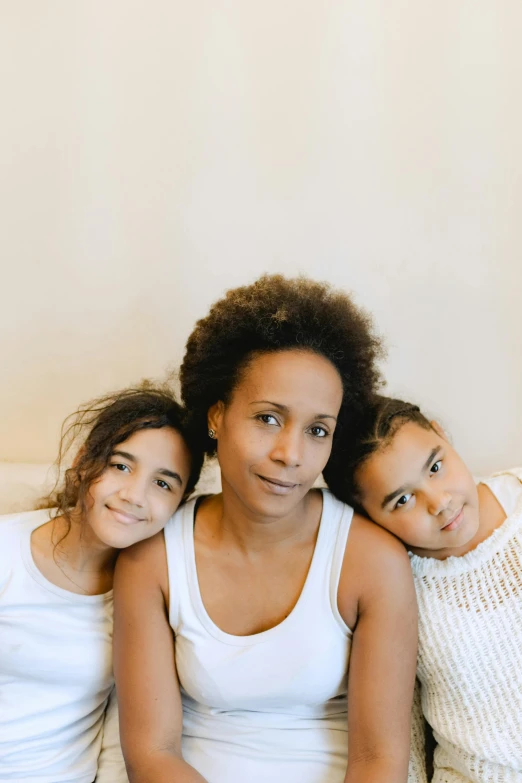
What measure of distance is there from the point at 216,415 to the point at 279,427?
142mm

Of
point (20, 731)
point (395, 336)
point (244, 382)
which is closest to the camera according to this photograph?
point (244, 382)

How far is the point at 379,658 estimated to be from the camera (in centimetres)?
108

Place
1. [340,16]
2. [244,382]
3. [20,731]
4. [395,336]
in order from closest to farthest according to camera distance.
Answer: [244,382]
[20,731]
[340,16]
[395,336]

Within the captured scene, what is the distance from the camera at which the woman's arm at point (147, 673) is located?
42.6 inches

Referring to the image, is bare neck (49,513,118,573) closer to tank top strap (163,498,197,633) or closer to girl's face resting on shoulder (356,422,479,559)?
tank top strap (163,498,197,633)

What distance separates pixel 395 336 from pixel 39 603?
99 cm

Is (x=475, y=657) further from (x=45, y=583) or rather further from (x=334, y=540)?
(x=45, y=583)

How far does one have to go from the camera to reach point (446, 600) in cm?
119

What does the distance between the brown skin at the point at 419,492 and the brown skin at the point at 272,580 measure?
42 mm

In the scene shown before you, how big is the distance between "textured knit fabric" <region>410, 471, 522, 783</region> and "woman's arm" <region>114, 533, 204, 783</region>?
451 millimetres

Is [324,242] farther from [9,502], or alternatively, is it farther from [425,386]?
[9,502]

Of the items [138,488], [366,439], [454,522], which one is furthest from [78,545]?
[454,522]

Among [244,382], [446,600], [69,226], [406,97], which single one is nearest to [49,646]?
[244,382]

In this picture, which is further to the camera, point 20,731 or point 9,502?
point 9,502
